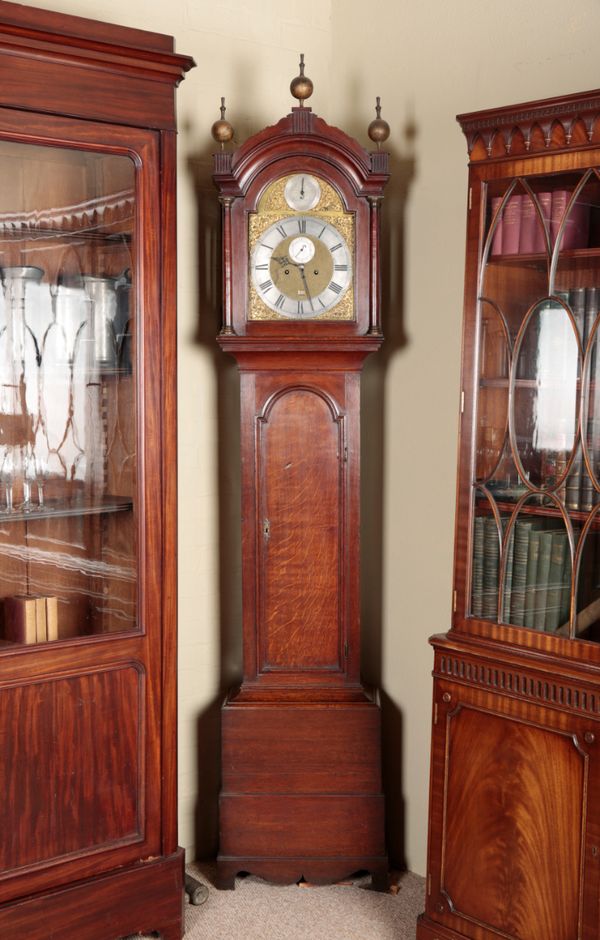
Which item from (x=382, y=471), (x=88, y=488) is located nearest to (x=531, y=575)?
(x=382, y=471)

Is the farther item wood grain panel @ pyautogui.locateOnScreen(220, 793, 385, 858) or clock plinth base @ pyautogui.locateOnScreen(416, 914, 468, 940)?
wood grain panel @ pyautogui.locateOnScreen(220, 793, 385, 858)

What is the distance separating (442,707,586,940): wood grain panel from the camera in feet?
7.04

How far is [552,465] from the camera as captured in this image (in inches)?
85.4

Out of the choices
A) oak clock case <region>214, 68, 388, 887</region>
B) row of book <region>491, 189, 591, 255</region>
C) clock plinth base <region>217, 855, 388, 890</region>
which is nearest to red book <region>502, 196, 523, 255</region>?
row of book <region>491, 189, 591, 255</region>

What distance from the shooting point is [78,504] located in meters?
2.44

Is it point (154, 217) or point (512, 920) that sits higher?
point (154, 217)

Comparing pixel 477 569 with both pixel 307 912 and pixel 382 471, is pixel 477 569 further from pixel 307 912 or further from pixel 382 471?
pixel 307 912

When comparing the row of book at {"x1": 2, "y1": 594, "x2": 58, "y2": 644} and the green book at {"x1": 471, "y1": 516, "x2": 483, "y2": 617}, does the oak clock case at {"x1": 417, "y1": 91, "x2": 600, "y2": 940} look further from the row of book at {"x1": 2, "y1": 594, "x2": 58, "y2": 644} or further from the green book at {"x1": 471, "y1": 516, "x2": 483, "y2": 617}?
the row of book at {"x1": 2, "y1": 594, "x2": 58, "y2": 644}

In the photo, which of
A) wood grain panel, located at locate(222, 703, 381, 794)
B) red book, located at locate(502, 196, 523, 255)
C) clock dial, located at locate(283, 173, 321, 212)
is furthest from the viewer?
wood grain panel, located at locate(222, 703, 381, 794)

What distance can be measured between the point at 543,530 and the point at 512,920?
0.91m

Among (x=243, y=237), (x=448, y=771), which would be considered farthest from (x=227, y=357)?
(x=448, y=771)

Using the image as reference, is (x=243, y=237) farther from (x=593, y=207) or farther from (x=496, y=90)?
(x=593, y=207)

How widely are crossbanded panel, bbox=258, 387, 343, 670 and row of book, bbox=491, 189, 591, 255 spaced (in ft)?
2.35

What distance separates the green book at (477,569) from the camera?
2312 mm
